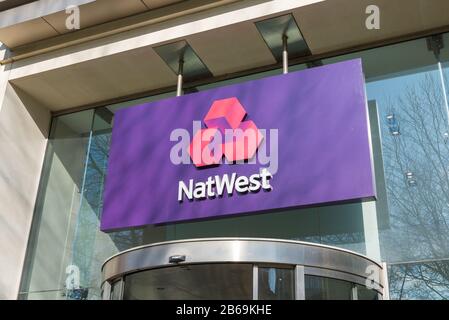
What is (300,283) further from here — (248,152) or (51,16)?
(51,16)

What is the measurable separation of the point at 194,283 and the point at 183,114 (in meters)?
2.63

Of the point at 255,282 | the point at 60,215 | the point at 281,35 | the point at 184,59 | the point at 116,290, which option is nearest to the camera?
the point at 255,282

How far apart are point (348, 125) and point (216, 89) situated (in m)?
1.84

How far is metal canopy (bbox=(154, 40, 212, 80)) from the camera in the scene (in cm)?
723

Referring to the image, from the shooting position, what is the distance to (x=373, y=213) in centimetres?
604

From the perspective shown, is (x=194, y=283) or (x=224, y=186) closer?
(x=194, y=283)

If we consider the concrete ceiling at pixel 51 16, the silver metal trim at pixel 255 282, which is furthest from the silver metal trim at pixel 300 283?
the concrete ceiling at pixel 51 16

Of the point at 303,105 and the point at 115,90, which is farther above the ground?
the point at 115,90

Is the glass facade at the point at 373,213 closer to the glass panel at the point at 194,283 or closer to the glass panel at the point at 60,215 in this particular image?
the glass panel at the point at 60,215

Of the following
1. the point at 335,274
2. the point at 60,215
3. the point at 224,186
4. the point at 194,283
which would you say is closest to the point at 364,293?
the point at 335,274

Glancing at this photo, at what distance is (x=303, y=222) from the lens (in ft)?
20.5

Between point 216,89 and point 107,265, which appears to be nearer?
point 107,265
